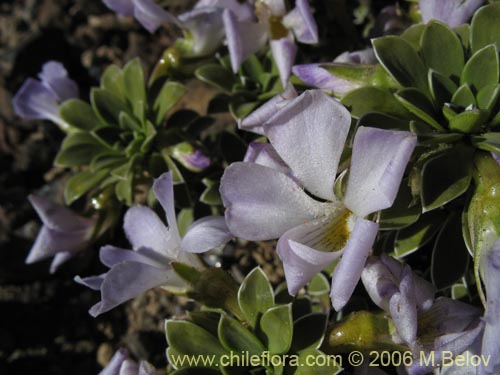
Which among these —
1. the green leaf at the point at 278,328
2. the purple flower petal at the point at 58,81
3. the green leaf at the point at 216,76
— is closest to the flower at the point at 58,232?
the purple flower petal at the point at 58,81

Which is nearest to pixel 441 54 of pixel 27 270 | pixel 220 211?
pixel 220 211

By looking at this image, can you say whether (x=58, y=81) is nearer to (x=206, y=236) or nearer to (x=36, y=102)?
(x=36, y=102)

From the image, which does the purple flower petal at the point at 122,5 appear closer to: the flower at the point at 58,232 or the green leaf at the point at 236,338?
the flower at the point at 58,232

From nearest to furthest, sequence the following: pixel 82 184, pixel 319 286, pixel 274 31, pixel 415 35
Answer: pixel 415 35 < pixel 319 286 < pixel 274 31 < pixel 82 184

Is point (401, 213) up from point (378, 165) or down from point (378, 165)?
down

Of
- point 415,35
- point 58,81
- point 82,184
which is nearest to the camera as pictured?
point 415,35

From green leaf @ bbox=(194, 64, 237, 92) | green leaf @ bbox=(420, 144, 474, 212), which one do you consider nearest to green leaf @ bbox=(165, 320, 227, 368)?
green leaf @ bbox=(420, 144, 474, 212)

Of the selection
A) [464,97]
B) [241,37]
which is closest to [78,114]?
[241,37]

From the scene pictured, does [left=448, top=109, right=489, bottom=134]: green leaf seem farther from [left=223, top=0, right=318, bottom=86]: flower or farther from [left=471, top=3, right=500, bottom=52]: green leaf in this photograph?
[left=223, top=0, right=318, bottom=86]: flower
